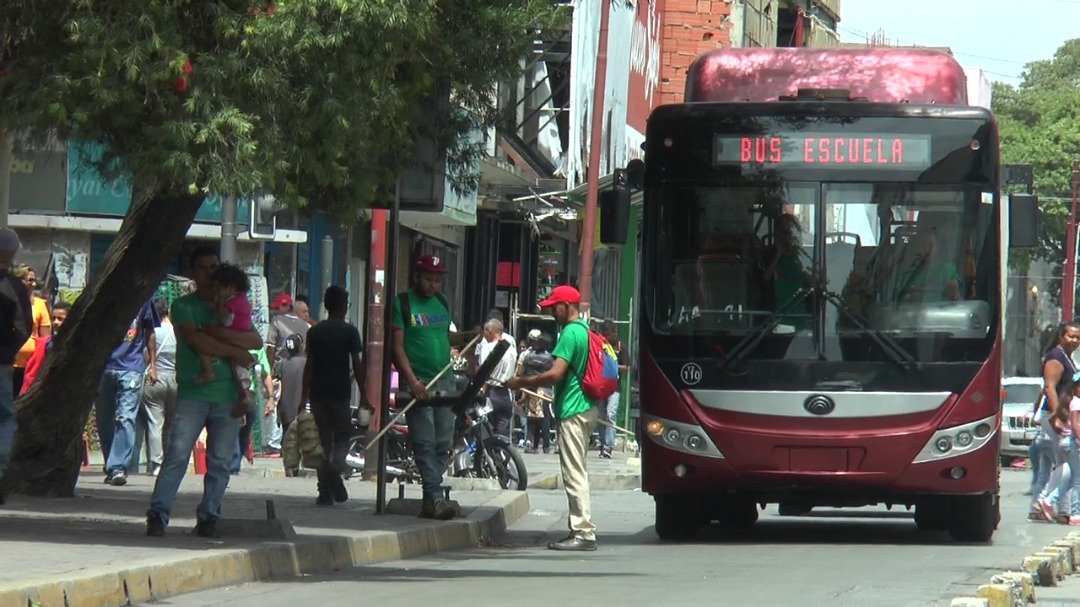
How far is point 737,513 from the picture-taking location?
16.1 meters

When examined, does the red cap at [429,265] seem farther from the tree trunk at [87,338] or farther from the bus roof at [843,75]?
the bus roof at [843,75]

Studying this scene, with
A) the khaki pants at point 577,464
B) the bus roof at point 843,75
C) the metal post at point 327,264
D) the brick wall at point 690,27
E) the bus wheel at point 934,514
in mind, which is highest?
the brick wall at point 690,27

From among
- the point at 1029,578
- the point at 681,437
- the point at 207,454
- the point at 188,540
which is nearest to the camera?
the point at 1029,578

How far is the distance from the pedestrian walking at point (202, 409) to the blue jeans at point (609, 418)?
50.8 ft

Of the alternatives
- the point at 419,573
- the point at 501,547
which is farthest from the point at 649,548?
the point at 419,573

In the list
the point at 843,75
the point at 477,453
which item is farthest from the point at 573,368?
the point at 477,453

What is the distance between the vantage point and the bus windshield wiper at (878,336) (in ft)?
44.7

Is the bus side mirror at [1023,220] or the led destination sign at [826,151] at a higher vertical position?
the led destination sign at [826,151]

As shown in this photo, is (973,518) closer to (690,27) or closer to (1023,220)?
(1023,220)

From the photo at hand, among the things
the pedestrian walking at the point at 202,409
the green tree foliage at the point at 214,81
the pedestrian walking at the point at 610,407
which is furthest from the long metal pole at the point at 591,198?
the green tree foliage at the point at 214,81

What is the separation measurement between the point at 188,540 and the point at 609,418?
62.3ft

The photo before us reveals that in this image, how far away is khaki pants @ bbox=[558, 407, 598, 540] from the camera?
1314cm

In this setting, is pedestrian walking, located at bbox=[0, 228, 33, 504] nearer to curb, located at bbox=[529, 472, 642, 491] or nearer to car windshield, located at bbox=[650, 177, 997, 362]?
car windshield, located at bbox=[650, 177, 997, 362]

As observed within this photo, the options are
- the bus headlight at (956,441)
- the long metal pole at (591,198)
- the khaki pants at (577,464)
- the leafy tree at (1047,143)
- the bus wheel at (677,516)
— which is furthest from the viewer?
the leafy tree at (1047,143)
